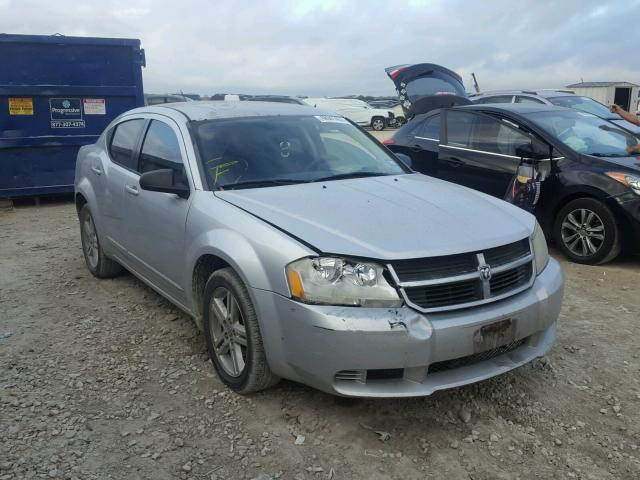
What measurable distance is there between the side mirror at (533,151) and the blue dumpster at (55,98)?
19.7ft

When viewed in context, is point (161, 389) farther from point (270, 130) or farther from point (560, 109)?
point (560, 109)

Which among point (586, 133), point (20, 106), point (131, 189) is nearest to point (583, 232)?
point (586, 133)

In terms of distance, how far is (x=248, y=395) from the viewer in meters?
3.28

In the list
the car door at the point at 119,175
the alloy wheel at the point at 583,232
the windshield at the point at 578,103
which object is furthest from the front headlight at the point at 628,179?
the windshield at the point at 578,103

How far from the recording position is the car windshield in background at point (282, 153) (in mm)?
3732

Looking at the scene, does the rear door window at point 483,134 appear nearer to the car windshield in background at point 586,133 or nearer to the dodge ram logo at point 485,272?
the car windshield in background at point 586,133

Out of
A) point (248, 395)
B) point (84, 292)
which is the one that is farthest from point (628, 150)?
point (84, 292)

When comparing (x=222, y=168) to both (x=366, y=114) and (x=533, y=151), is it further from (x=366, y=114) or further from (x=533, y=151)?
(x=366, y=114)

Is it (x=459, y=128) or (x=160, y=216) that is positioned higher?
(x=459, y=128)

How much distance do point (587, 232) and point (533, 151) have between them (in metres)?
1.01

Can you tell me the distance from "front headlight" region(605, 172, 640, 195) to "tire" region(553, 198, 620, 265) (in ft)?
0.84

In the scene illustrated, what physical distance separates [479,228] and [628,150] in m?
3.98

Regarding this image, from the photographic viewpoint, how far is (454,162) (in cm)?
689

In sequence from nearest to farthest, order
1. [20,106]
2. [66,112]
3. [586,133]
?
[586,133] → [20,106] → [66,112]
